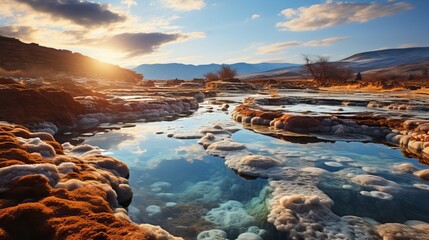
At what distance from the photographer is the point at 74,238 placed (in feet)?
11.3

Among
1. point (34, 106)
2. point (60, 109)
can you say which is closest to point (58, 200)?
point (34, 106)

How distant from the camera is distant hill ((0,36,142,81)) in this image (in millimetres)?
72312

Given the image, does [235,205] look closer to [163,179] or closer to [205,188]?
[205,188]

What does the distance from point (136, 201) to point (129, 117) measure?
46.5 feet

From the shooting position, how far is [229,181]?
7.73 metres

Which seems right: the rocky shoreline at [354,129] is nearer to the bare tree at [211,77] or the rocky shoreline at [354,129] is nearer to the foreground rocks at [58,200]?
the foreground rocks at [58,200]

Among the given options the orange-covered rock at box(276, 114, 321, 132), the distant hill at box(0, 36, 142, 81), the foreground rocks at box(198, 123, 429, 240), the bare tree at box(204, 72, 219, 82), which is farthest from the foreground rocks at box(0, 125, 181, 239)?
the bare tree at box(204, 72, 219, 82)

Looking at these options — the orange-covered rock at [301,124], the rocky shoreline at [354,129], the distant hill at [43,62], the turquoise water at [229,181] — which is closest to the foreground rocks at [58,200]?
the turquoise water at [229,181]

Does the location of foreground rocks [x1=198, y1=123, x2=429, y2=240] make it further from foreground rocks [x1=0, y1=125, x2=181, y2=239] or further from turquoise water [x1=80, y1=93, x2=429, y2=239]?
foreground rocks [x1=0, y1=125, x2=181, y2=239]

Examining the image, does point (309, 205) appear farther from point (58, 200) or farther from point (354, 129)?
point (354, 129)

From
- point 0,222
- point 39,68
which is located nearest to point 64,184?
point 0,222

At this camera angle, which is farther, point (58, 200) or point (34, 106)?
point (34, 106)

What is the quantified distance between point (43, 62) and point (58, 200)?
96054 millimetres

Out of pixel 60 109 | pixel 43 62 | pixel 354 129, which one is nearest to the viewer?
pixel 354 129
